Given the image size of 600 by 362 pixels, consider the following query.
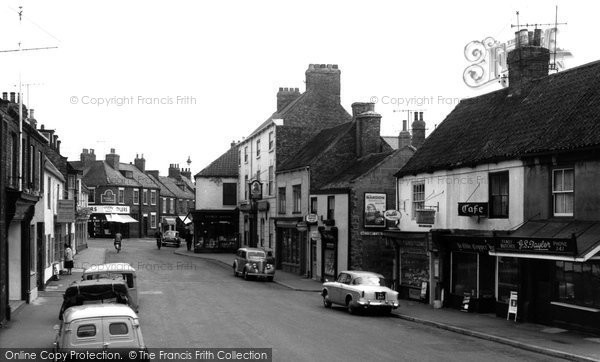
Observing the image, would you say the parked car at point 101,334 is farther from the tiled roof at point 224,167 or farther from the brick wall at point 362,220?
the tiled roof at point 224,167

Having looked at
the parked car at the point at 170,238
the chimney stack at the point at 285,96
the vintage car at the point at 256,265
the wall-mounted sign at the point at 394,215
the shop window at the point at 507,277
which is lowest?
the parked car at the point at 170,238

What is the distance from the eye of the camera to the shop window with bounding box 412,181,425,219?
29859mm

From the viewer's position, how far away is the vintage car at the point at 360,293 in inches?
997

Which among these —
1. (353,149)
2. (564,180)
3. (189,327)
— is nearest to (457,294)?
(564,180)

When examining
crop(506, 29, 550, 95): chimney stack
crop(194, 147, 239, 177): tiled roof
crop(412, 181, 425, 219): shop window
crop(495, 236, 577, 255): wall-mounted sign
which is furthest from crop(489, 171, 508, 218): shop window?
crop(194, 147, 239, 177): tiled roof

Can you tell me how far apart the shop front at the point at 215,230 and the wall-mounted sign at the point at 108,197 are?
24.0 metres

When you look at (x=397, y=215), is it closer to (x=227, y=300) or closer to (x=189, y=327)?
(x=227, y=300)

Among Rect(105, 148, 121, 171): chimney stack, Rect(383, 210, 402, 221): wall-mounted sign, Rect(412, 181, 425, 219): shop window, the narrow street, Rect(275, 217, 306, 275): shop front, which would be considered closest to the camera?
the narrow street

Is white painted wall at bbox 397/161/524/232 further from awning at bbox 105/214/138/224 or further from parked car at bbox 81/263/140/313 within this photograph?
awning at bbox 105/214/138/224

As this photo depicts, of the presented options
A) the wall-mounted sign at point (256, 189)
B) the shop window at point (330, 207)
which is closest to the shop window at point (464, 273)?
the shop window at point (330, 207)

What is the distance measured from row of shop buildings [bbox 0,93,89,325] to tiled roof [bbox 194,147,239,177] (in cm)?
2327

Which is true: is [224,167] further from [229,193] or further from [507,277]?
[507,277]

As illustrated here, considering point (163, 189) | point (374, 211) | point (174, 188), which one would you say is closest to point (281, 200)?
point (374, 211)

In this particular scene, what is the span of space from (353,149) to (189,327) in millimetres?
23416
